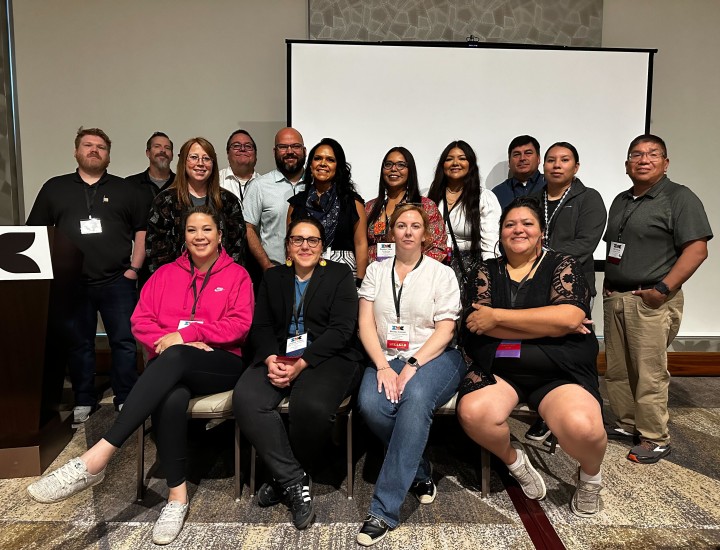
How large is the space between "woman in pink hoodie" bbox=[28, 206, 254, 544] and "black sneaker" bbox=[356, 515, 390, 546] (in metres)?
0.70

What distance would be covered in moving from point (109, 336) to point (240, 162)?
140cm

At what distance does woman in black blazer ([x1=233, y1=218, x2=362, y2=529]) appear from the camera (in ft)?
6.42

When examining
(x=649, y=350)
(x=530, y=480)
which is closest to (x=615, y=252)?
(x=649, y=350)

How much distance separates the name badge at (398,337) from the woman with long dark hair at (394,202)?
0.53 m

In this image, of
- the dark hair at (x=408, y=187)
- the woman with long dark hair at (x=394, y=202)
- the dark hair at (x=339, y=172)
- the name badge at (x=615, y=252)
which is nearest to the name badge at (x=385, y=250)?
the woman with long dark hair at (x=394, y=202)

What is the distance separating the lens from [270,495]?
2.08m

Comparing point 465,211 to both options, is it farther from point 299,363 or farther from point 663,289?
point 299,363

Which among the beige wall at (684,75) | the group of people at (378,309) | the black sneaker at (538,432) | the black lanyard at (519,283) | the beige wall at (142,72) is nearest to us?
the group of people at (378,309)

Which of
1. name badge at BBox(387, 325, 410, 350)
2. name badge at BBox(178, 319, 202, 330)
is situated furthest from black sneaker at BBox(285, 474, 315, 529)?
name badge at BBox(178, 319, 202, 330)

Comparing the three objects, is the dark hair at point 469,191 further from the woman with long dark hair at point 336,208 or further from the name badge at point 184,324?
the name badge at point 184,324

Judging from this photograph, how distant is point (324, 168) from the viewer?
261 cm

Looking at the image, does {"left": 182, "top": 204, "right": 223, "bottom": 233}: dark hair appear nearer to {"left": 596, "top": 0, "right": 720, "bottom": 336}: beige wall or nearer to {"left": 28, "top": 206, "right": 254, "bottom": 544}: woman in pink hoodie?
{"left": 28, "top": 206, "right": 254, "bottom": 544}: woman in pink hoodie

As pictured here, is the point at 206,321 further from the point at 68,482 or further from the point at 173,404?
the point at 68,482

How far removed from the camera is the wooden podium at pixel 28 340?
221 centimetres
